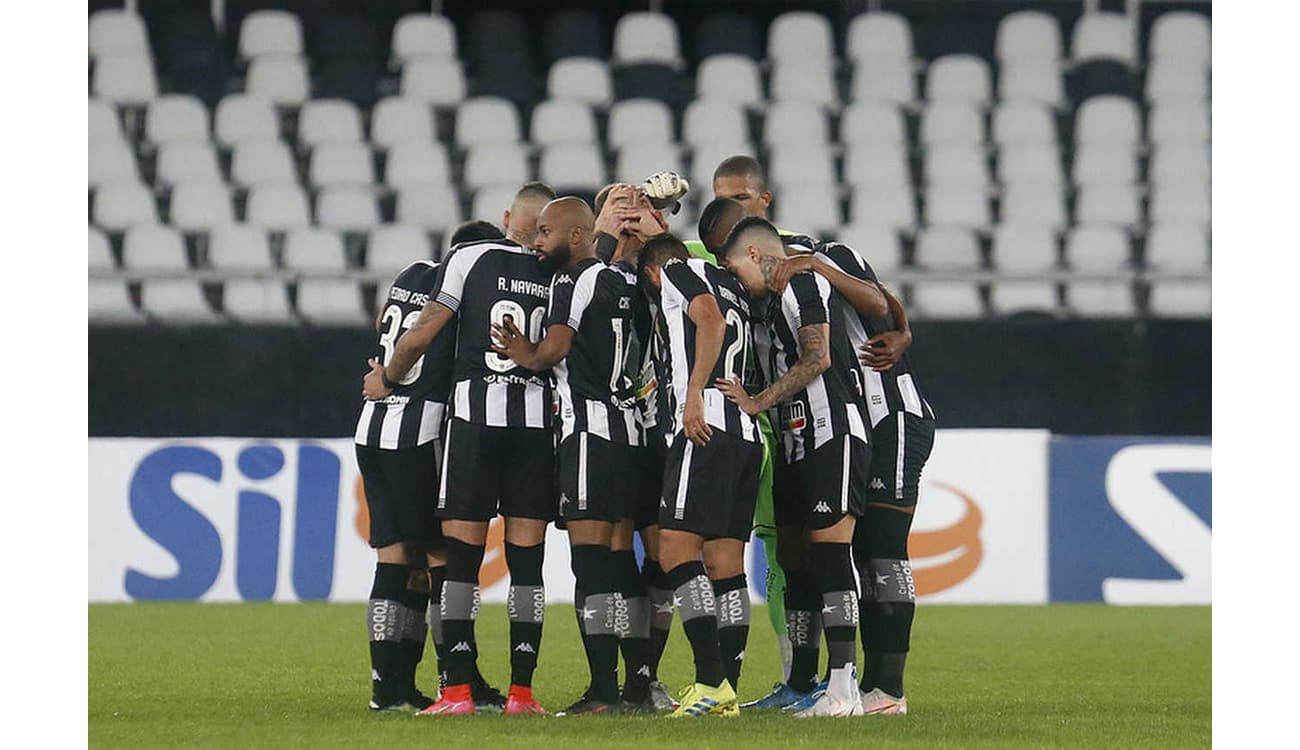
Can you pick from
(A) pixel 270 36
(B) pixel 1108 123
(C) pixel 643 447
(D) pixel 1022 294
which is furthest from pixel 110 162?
(C) pixel 643 447

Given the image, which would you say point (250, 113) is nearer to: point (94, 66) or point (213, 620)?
point (94, 66)

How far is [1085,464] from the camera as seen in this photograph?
42.9ft

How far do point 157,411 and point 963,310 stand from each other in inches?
234

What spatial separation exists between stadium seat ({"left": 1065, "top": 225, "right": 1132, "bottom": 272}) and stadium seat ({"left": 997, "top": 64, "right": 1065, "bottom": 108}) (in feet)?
7.57

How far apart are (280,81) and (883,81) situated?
5794 millimetres

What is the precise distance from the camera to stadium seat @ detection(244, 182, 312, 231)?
16.1 metres

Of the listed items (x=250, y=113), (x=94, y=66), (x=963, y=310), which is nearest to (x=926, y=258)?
(x=963, y=310)

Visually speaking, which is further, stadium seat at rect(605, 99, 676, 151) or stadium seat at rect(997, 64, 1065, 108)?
stadium seat at rect(997, 64, 1065, 108)

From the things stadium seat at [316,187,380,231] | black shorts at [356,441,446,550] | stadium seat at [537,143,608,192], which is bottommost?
black shorts at [356,441,446,550]

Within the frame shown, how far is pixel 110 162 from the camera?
1673 centimetres

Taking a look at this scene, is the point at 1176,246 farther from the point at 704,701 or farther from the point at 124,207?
the point at 704,701

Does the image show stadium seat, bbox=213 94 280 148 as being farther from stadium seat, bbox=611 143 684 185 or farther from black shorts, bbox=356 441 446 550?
black shorts, bbox=356 441 446 550

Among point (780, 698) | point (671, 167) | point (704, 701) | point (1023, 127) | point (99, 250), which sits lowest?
point (780, 698)

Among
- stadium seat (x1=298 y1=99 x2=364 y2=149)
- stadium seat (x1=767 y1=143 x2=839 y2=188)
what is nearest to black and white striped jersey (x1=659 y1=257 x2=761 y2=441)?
stadium seat (x1=767 y1=143 x2=839 y2=188)
